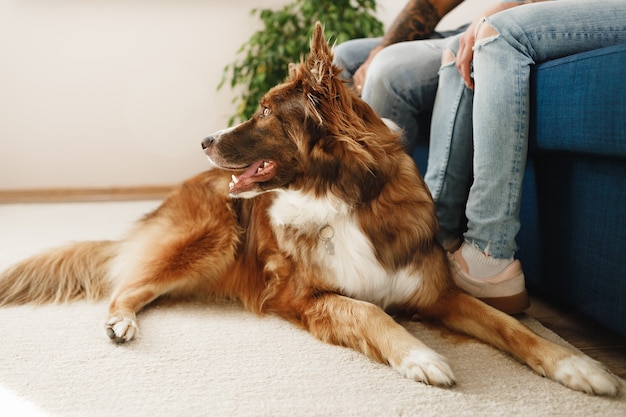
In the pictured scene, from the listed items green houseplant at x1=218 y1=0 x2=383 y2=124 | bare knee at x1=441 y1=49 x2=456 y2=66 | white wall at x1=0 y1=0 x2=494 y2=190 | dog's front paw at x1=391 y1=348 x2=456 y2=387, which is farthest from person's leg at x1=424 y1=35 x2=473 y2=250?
white wall at x1=0 y1=0 x2=494 y2=190

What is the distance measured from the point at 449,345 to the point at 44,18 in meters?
4.02

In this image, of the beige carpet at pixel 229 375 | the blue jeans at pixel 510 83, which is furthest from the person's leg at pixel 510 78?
the beige carpet at pixel 229 375

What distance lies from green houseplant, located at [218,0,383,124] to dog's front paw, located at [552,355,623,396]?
3.16 m

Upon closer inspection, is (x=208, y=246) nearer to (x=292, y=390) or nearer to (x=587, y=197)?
(x=292, y=390)

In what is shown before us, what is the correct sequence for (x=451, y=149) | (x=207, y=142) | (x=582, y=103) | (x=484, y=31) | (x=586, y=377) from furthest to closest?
(x=451, y=149) → (x=207, y=142) → (x=484, y=31) → (x=582, y=103) → (x=586, y=377)

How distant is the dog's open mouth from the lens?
59.4 inches

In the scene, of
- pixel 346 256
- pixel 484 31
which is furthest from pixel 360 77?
pixel 346 256

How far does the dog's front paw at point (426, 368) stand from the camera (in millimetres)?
1121

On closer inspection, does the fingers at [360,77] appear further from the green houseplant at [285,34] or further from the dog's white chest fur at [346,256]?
the green houseplant at [285,34]

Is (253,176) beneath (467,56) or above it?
beneath

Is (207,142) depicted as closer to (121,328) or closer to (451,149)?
(121,328)

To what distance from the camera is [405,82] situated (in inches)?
77.1

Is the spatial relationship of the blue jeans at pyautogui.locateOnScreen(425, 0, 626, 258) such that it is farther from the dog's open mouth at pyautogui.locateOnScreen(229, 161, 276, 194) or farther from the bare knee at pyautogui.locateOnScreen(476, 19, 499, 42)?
the dog's open mouth at pyautogui.locateOnScreen(229, 161, 276, 194)

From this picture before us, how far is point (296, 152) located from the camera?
4.88 ft
